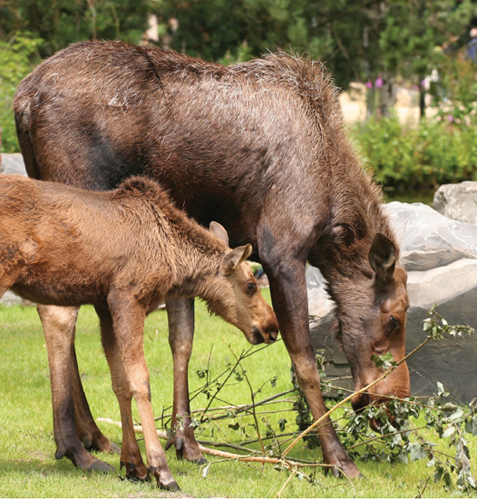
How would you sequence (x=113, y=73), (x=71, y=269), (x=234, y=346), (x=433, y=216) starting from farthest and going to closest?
(x=234, y=346) < (x=433, y=216) < (x=113, y=73) < (x=71, y=269)

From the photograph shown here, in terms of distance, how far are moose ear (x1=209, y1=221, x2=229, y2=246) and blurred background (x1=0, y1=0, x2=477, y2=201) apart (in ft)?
31.3

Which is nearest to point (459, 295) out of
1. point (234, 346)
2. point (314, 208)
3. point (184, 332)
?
point (314, 208)

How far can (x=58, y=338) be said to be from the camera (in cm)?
620

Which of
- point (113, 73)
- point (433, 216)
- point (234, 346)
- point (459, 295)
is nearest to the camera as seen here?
point (113, 73)

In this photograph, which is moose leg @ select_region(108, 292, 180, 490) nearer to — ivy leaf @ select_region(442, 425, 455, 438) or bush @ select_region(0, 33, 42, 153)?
ivy leaf @ select_region(442, 425, 455, 438)

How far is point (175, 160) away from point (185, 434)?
2.18 metres

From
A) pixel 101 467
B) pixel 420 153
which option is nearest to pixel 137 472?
pixel 101 467

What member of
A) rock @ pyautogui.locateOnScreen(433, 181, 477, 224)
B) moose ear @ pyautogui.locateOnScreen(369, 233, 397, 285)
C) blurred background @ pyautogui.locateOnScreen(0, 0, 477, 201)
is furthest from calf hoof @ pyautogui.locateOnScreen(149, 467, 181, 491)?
blurred background @ pyautogui.locateOnScreen(0, 0, 477, 201)

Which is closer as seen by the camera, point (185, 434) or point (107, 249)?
point (107, 249)

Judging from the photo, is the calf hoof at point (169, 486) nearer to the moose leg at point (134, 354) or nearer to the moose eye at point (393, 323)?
the moose leg at point (134, 354)

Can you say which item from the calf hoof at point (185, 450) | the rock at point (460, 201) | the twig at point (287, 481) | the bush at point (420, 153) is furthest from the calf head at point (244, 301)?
the bush at point (420, 153)

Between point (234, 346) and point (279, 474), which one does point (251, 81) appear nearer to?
point (279, 474)

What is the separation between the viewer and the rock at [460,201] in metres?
10.9

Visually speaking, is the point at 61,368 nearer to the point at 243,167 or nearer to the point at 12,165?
the point at 243,167
